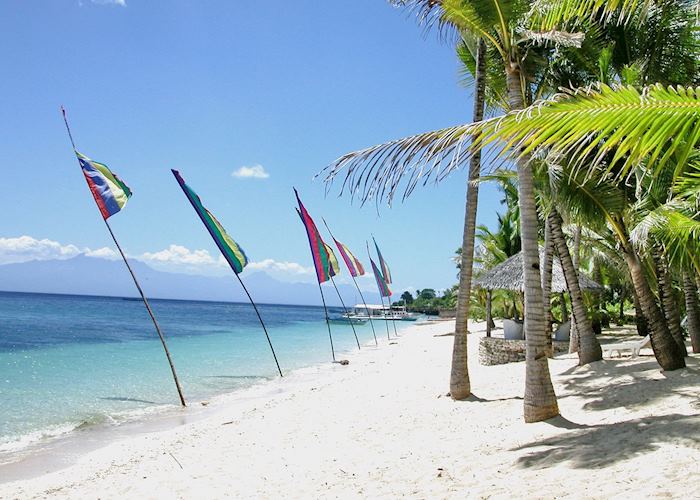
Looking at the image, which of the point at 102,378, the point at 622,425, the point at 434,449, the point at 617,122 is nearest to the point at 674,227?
the point at 622,425

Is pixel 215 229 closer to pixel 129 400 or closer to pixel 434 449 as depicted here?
pixel 129 400

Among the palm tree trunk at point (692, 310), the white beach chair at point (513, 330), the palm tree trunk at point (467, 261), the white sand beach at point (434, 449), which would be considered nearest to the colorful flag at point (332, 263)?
the white beach chair at point (513, 330)

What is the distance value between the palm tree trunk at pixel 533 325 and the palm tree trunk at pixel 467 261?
184 centimetres

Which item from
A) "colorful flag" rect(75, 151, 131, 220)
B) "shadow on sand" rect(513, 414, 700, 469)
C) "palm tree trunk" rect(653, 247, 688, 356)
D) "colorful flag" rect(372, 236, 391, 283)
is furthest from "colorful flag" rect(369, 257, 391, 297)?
"shadow on sand" rect(513, 414, 700, 469)

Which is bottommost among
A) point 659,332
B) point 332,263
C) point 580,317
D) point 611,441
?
point 611,441

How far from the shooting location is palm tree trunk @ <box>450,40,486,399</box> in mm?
8664

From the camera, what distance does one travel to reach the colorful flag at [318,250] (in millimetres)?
18938

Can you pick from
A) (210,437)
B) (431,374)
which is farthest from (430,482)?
(431,374)

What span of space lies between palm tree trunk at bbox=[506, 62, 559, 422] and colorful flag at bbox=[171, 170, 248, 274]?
8321mm

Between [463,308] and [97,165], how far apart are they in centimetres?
828

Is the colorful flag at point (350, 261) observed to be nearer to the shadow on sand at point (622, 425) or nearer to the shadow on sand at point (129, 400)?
the shadow on sand at point (129, 400)

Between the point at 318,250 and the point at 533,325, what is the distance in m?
13.5

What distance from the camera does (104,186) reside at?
37.2ft

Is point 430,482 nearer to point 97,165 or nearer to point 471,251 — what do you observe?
point 471,251
